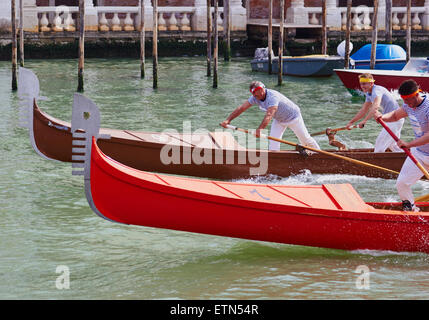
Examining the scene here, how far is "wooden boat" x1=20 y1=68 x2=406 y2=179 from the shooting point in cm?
927

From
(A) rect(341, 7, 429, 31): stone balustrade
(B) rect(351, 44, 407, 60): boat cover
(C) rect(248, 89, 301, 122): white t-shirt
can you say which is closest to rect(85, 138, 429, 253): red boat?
(C) rect(248, 89, 301, 122): white t-shirt

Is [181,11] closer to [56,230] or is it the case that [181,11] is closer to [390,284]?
[56,230]

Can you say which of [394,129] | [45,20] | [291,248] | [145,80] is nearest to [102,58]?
[45,20]

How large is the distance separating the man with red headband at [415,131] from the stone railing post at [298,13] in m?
17.5

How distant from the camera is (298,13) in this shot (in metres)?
24.2

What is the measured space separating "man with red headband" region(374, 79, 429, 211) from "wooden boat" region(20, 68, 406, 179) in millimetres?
2069

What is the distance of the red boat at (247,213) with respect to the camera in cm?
661

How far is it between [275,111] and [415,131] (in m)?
2.31

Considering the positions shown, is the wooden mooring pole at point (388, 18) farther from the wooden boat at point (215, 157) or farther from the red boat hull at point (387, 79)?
the wooden boat at point (215, 157)

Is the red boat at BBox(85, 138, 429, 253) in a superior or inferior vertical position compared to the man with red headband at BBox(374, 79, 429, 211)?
inferior

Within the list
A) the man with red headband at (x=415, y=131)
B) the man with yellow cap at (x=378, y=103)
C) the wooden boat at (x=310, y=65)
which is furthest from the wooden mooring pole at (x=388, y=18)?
the man with red headband at (x=415, y=131)

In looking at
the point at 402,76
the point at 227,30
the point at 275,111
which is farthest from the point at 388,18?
the point at 275,111

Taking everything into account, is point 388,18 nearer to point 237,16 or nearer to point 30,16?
point 237,16

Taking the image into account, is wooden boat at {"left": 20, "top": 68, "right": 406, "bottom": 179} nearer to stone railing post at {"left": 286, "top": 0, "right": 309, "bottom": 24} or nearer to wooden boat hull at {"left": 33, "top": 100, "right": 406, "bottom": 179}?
wooden boat hull at {"left": 33, "top": 100, "right": 406, "bottom": 179}
